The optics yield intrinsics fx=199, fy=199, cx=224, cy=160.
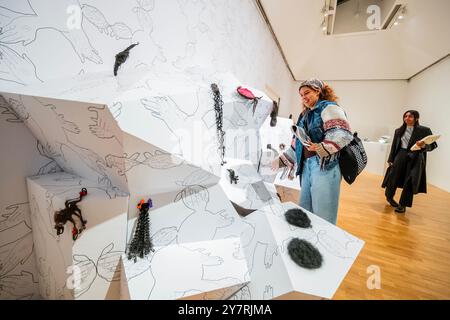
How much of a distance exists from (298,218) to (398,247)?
152 centimetres

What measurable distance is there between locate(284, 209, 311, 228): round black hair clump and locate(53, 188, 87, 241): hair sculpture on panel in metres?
0.72

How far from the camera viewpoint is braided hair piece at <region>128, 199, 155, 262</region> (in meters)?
0.61

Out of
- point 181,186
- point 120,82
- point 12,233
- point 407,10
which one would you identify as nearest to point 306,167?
point 181,186

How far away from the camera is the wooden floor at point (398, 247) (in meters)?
1.21

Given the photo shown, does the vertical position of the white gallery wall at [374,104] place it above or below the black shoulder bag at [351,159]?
above

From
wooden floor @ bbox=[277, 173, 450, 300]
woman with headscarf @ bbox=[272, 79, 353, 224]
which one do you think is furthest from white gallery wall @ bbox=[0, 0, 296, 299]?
wooden floor @ bbox=[277, 173, 450, 300]

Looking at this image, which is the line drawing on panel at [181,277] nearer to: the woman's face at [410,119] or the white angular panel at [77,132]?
the white angular panel at [77,132]

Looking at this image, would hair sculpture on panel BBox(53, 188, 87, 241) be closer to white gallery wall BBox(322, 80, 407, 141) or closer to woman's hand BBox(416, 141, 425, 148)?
woman's hand BBox(416, 141, 425, 148)

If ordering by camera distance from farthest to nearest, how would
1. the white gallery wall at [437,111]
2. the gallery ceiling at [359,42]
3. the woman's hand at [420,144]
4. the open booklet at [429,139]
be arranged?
the white gallery wall at [437,111], the gallery ceiling at [359,42], the woman's hand at [420,144], the open booklet at [429,139]

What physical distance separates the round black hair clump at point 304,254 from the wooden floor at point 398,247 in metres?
0.71

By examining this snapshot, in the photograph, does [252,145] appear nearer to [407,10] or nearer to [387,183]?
[387,183]

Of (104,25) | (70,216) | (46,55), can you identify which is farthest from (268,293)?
(104,25)

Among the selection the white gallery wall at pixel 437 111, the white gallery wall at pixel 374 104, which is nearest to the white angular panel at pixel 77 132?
the white gallery wall at pixel 437 111

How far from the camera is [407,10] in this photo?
10.3 feet
